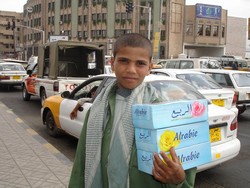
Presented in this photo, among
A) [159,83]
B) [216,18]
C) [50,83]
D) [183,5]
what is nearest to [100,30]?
[183,5]

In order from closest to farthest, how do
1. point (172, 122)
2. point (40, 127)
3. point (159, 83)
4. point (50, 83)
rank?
point (172, 122) → point (159, 83) → point (40, 127) → point (50, 83)

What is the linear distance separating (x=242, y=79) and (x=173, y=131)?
965 cm

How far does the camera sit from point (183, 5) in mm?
57844

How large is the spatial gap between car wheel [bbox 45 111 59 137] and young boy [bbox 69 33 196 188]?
18.7 ft

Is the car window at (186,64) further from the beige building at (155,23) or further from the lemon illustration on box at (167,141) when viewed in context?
the beige building at (155,23)

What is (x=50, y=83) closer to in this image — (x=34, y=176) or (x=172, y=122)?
(x=34, y=176)

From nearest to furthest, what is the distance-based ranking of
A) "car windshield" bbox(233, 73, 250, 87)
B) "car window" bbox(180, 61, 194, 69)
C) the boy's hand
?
the boy's hand
"car windshield" bbox(233, 73, 250, 87)
"car window" bbox(180, 61, 194, 69)

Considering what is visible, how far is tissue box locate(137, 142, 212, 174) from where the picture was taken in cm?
163

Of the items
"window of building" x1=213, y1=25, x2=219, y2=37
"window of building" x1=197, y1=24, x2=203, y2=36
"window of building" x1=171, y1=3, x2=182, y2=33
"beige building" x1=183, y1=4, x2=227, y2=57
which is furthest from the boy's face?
"window of building" x1=213, y1=25, x2=219, y2=37

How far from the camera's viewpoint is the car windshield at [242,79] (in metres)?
10.5

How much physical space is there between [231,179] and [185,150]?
3.87 metres

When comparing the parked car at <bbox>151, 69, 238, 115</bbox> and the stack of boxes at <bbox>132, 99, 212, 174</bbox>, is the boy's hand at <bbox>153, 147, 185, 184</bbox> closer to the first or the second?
the stack of boxes at <bbox>132, 99, 212, 174</bbox>

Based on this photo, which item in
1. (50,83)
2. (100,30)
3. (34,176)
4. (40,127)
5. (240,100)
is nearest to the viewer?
(34,176)

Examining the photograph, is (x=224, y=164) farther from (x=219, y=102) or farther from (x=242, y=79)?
(x=242, y=79)
